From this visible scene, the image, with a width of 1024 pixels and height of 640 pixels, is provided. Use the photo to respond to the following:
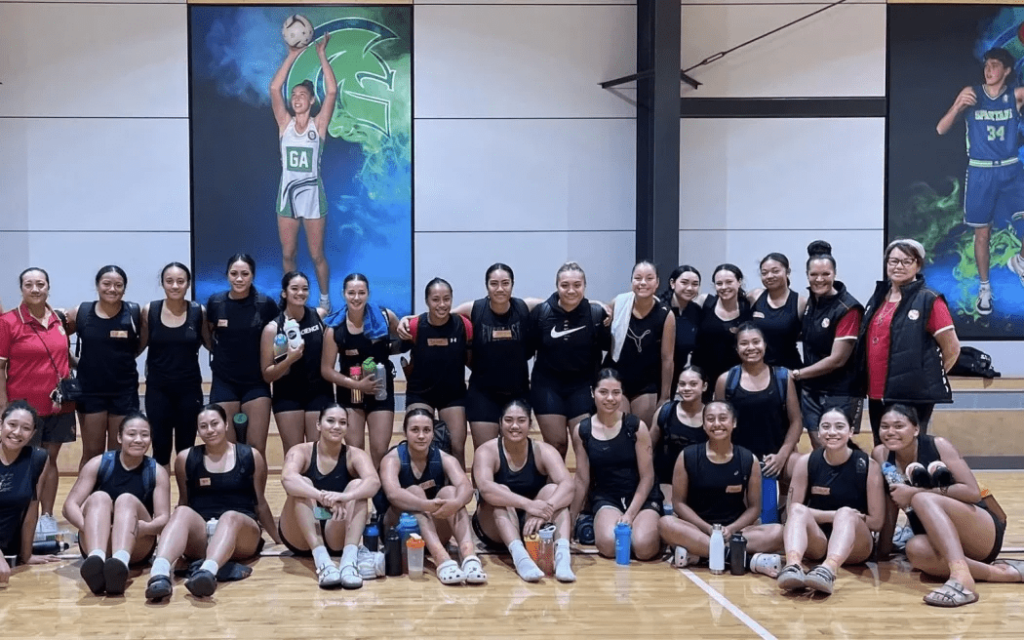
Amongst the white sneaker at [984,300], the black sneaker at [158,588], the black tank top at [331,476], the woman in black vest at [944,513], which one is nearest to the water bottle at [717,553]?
the woman in black vest at [944,513]

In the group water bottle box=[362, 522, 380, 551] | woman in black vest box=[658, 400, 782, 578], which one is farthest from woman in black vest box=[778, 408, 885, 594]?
water bottle box=[362, 522, 380, 551]

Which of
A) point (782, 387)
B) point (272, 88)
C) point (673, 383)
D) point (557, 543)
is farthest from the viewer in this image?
point (272, 88)

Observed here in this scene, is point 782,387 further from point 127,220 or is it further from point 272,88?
point 127,220

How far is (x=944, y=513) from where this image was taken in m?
4.98

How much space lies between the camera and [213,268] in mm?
9000

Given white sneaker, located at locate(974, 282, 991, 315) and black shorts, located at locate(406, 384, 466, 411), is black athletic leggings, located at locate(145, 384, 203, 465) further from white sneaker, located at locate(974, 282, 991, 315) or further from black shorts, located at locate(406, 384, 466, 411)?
white sneaker, located at locate(974, 282, 991, 315)

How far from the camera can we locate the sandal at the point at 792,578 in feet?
15.6

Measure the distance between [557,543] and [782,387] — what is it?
5.69 ft

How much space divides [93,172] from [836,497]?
7243mm

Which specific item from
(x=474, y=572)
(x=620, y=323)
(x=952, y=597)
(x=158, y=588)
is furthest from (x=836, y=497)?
(x=158, y=588)

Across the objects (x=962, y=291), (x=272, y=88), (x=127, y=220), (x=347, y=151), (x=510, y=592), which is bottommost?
(x=510, y=592)

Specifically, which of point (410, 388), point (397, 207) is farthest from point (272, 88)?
point (410, 388)

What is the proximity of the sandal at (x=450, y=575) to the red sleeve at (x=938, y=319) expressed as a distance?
3.03 metres

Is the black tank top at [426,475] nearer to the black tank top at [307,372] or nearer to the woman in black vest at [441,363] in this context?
the woman in black vest at [441,363]
